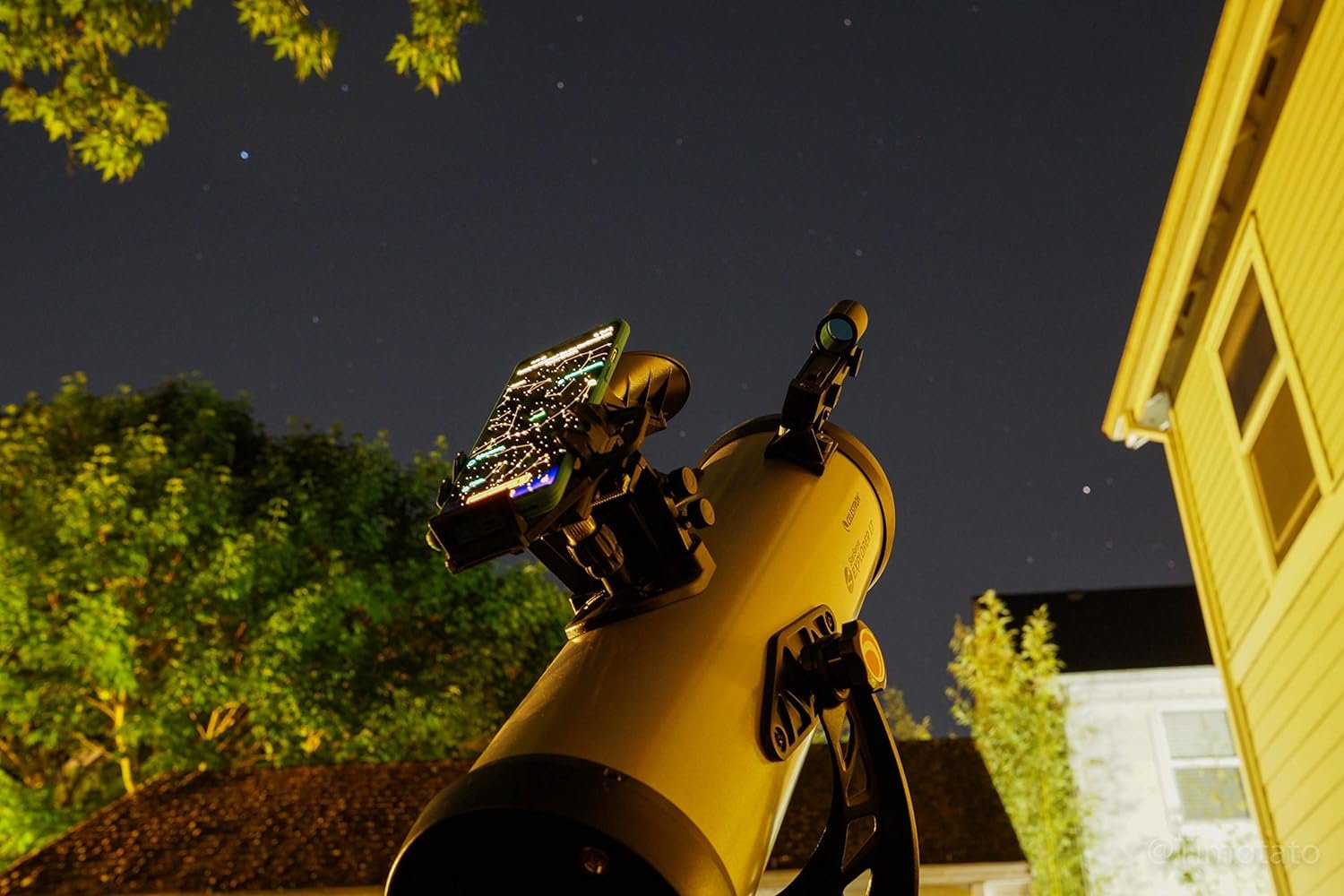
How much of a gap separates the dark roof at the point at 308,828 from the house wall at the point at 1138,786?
8.06 metres

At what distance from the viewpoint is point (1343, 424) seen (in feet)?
15.8

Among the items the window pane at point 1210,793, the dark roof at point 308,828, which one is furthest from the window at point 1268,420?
the window pane at point 1210,793

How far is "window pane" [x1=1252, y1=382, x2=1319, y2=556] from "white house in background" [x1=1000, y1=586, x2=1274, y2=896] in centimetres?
843

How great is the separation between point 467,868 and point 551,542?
0.45 metres

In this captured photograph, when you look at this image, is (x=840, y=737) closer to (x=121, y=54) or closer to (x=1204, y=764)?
(x=121, y=54)

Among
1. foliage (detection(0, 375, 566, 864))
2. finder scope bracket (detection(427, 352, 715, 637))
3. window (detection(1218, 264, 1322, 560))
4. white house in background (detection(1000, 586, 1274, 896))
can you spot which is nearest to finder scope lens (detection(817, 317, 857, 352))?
finder scope bracket (detection(427, 352, 715, 637))

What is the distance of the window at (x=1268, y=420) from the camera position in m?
5.61

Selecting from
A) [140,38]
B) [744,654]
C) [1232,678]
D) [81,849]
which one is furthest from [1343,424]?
[81,849]

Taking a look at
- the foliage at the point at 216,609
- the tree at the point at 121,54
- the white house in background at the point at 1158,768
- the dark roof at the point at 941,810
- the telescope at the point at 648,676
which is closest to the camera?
the telescope at the point at 648,676

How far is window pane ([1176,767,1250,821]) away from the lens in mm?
13023

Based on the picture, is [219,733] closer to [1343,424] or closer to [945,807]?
[945,807]

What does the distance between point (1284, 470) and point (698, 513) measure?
5.34 m

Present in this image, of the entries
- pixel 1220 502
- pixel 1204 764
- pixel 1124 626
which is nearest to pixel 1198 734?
pixel 1204 764

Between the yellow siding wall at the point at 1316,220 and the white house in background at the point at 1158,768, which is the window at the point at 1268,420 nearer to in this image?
the yellow siding wall at the point at 1316,220
